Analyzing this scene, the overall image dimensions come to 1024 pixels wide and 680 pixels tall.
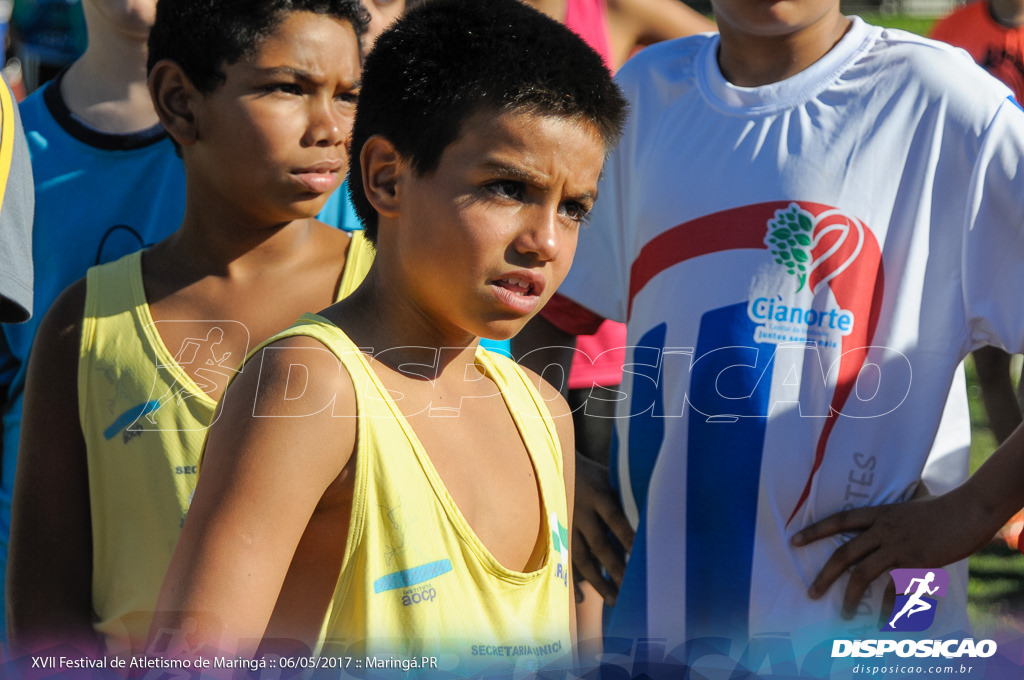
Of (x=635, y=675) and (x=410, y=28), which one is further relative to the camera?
(x=635, y=675)

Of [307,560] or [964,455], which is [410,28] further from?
[964,455]

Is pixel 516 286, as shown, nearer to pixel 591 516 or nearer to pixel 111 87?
pixel 591 516

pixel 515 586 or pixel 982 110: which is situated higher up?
pixel 982 110

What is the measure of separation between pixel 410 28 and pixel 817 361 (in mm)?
899

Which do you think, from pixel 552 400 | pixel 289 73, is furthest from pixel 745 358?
pixel 289 73

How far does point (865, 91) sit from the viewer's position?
1794 mm

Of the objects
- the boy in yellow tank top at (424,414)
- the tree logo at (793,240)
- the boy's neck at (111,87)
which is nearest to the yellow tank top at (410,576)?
the boy in yellow tank top at (424,414)

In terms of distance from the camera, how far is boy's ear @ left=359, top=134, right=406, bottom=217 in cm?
141

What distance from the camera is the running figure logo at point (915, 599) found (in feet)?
5.63

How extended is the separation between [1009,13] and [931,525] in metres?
2.97

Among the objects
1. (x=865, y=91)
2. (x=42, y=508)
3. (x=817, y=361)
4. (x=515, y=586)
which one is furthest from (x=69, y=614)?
(x=865, y=91)

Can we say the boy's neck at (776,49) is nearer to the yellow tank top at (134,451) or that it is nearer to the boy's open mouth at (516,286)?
the boy's open mouth at (516,286)

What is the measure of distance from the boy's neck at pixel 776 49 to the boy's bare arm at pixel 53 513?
1.32m

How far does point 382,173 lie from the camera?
1.43 metres
